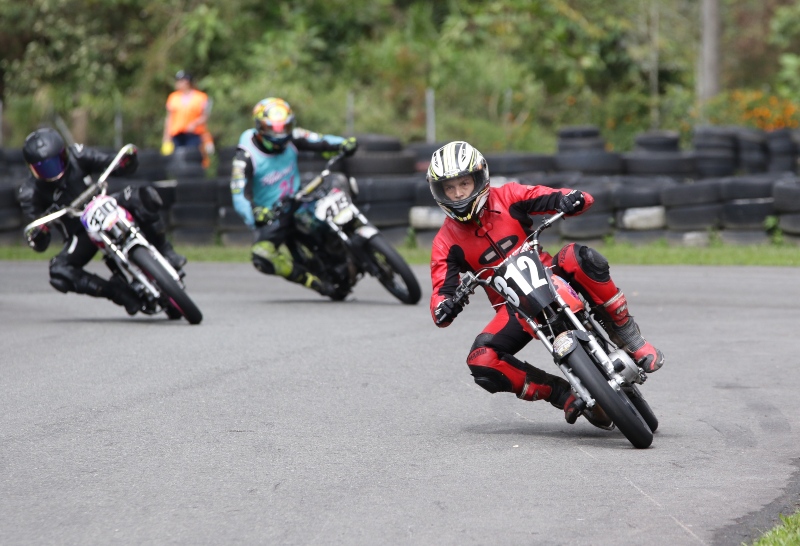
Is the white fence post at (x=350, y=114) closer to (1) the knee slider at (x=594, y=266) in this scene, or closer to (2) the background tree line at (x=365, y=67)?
(2) the background tree line at (x=365, y=67)

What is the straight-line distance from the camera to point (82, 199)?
11.0 m

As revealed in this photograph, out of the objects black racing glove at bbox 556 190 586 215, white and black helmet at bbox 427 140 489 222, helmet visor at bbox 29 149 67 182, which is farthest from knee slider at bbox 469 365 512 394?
helmet visor at bbox 29 149 67 182

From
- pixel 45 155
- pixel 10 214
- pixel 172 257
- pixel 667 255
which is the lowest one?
pixel 667 255

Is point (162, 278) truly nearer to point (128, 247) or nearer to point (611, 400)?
point (128, 247)

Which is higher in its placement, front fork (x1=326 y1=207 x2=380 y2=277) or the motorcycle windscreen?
the motorcycle windscreen

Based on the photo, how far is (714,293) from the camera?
40.8 feet

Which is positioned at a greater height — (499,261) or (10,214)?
(499,261)

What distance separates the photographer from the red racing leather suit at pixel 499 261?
6.82m

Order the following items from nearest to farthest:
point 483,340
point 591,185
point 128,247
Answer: point 483,340, point 128,247, point 591,185

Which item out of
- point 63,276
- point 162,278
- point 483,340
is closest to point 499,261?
point 483,340

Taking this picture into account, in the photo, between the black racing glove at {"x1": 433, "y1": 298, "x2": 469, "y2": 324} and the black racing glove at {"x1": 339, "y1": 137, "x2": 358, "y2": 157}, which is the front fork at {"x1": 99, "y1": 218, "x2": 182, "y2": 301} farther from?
the black racing glove at {"x1": 433, "y1": 298, "x2": 469, "y2": 324}

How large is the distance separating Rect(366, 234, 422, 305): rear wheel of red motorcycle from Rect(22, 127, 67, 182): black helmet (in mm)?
2656

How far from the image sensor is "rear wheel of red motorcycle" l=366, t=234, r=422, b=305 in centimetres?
1159

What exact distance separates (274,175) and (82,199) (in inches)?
83.2
